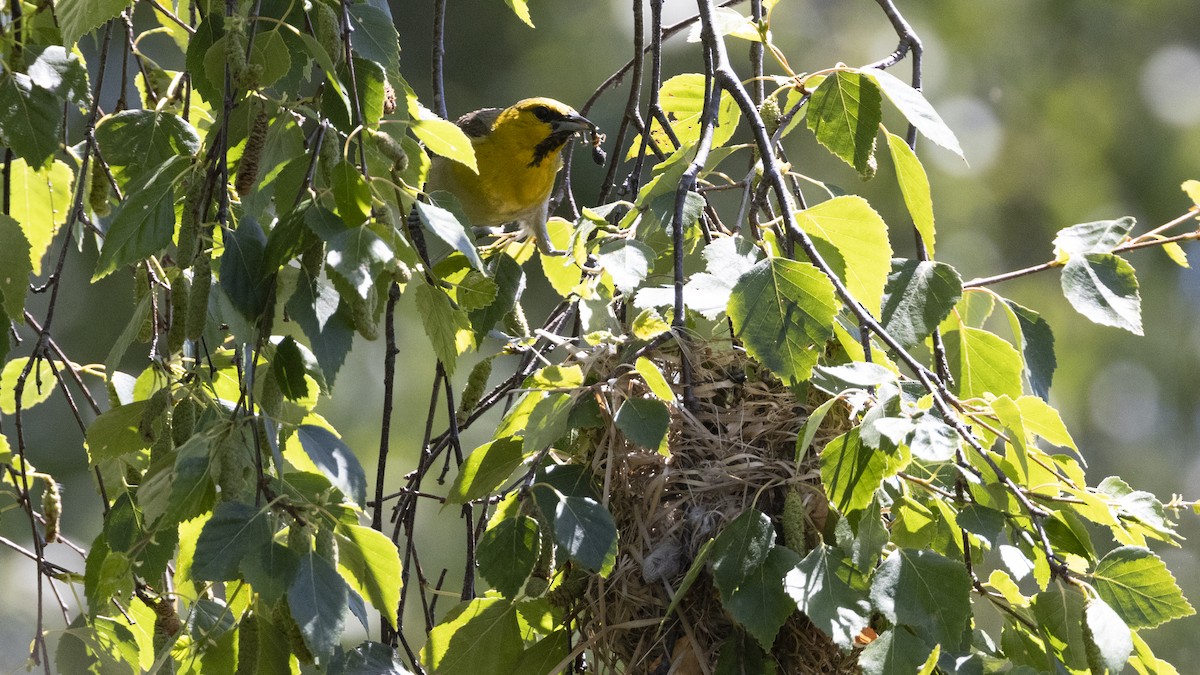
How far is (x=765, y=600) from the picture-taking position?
1569 mm

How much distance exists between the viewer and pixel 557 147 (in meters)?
3.74

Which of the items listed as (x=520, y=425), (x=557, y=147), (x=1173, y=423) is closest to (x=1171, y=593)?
(x=520, y=425)

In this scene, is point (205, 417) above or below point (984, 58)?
below

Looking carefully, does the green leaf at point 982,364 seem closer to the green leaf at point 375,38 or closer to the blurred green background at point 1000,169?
the green leaf at point 375,38

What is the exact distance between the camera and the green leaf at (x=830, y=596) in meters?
1.47

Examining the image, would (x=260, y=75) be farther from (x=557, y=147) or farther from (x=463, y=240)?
(x=557, y=147)

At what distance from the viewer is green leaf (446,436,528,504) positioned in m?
1.86

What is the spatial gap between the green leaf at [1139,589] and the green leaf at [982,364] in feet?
1.07

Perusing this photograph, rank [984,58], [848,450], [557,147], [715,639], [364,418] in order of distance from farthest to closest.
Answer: [984,58] → [364,418] → [557,147] → [715,639] → [848,450]

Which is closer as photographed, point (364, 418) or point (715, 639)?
point (715, 639)

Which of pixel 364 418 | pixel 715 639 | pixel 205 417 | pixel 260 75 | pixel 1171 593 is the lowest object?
pixel 364 418

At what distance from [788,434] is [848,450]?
17.8 inches

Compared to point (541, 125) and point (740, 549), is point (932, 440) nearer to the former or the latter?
point (740, 549)

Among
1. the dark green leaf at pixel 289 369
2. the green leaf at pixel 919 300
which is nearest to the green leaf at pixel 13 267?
the dark green leaf at pixel 289 369
